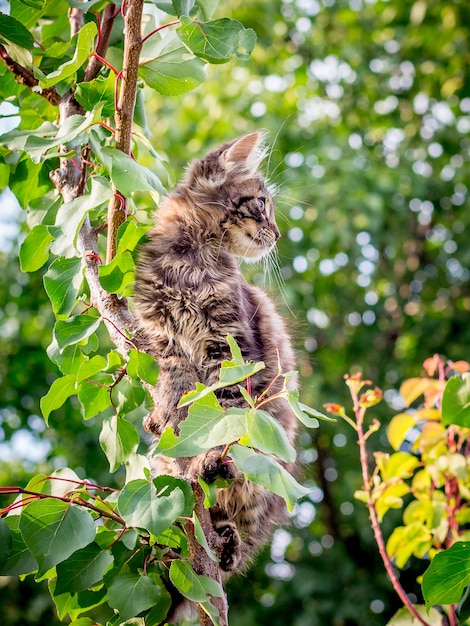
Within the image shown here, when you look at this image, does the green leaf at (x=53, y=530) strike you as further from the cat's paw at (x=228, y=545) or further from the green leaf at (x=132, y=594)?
the cat's paw at (x=228, y=545)

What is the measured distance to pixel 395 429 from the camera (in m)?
2.08

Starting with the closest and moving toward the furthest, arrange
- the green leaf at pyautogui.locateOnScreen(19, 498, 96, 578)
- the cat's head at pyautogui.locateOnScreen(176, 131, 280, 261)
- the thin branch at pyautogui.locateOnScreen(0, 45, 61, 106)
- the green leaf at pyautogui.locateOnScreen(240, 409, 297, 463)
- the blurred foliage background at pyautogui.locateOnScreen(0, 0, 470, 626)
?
1. the green leaf at pyautogui.locateOnScreen(240, 409, 297, 463)
2. the green leaf at pyautogui.locateOnScreen(19, 498, 96, 578)
3. the thin branch at pyautogui.locateOnScreen(0, 45, 61, 106)
4. the cat's head at pyautogui.locateOnScreen(176, 131, 280, 261)
5. the blurred foliage background at pyautogui.locateOnScreen(0, 0, 470, 626)

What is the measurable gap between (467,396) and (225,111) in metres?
3.99

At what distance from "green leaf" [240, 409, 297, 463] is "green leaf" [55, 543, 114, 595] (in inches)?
15.0

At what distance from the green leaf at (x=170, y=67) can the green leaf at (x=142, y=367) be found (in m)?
0.56

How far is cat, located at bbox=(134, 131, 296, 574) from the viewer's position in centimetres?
184

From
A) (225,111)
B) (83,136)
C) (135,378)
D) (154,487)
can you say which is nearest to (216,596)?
(154,487)

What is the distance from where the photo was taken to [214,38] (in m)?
1.39

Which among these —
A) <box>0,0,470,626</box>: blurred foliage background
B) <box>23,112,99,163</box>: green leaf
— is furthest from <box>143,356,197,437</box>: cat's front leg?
<box>0,0,470,626</box>: blurred foliage background

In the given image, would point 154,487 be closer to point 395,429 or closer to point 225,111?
point 395,429

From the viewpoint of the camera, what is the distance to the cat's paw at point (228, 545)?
170cm

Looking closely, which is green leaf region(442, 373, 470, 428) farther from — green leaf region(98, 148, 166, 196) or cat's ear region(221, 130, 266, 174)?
cat's ear region(221, 130, 266, 174)

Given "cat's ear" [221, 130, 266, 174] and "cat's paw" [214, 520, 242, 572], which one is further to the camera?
"cat's ear" [221, 130, 266, 174]

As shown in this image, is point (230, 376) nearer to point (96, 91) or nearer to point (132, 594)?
point (132, 594)
